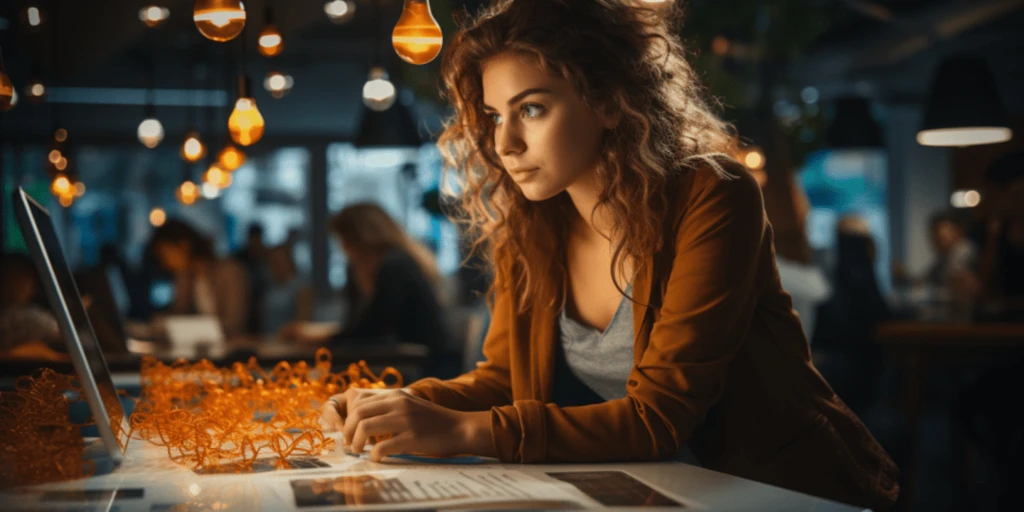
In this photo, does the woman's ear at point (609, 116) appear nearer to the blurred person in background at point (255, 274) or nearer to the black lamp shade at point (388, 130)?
the black lamp shade at point (388, 130)

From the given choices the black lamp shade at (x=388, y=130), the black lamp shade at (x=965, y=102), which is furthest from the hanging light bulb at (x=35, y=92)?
the black lamp shade at (x=965, y=102)

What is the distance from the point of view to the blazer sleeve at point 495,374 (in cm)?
171

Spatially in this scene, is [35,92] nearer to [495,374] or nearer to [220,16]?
[220,16]

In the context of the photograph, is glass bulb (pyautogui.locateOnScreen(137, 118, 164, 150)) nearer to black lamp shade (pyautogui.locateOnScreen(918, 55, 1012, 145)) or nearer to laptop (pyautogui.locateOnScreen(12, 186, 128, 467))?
laptop (pyautogui.locateOnScreen(12, 186, 128, 467))

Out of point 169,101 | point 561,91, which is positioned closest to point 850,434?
point 561,91

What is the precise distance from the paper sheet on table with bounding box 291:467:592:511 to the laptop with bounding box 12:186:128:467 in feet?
0.90

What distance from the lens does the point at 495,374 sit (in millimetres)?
1781

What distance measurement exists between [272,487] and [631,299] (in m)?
0.64

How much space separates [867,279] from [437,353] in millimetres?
2325

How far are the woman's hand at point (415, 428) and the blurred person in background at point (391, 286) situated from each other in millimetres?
3384

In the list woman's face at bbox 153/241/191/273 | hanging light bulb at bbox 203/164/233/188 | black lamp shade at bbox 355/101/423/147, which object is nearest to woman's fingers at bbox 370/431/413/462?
hanging light bulb at bbox 203/164/233/188

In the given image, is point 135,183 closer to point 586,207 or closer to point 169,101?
point 169,101

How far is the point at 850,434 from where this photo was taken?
1.58 meters

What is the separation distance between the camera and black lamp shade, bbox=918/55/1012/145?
4137 millimetres
